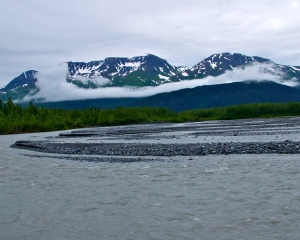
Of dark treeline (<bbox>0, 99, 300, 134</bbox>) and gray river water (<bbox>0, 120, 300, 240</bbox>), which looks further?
dark treeline (<bbox>0, 99, 300, 134</bbox>)

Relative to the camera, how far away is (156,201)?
13.3 meters

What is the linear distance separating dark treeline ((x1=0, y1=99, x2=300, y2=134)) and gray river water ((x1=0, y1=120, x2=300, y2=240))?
63.5 metres

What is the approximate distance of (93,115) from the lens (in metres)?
126

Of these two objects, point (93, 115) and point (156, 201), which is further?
point (93, 115)

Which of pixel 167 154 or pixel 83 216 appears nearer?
pixel 83 216

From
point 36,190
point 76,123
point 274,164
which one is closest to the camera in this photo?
point 36,190

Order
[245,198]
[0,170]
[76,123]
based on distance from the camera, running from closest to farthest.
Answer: [245,198]
[0,170]
[76,123]

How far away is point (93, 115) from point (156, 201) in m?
115

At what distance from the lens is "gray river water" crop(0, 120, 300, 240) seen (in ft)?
33.8

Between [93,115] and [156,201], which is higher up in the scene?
[93,115]

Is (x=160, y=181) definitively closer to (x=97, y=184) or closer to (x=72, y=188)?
(x=97, y=184)

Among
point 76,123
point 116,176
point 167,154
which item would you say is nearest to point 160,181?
point 116,176

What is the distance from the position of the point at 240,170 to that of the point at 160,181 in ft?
14.2

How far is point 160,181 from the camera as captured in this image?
54.5ft
